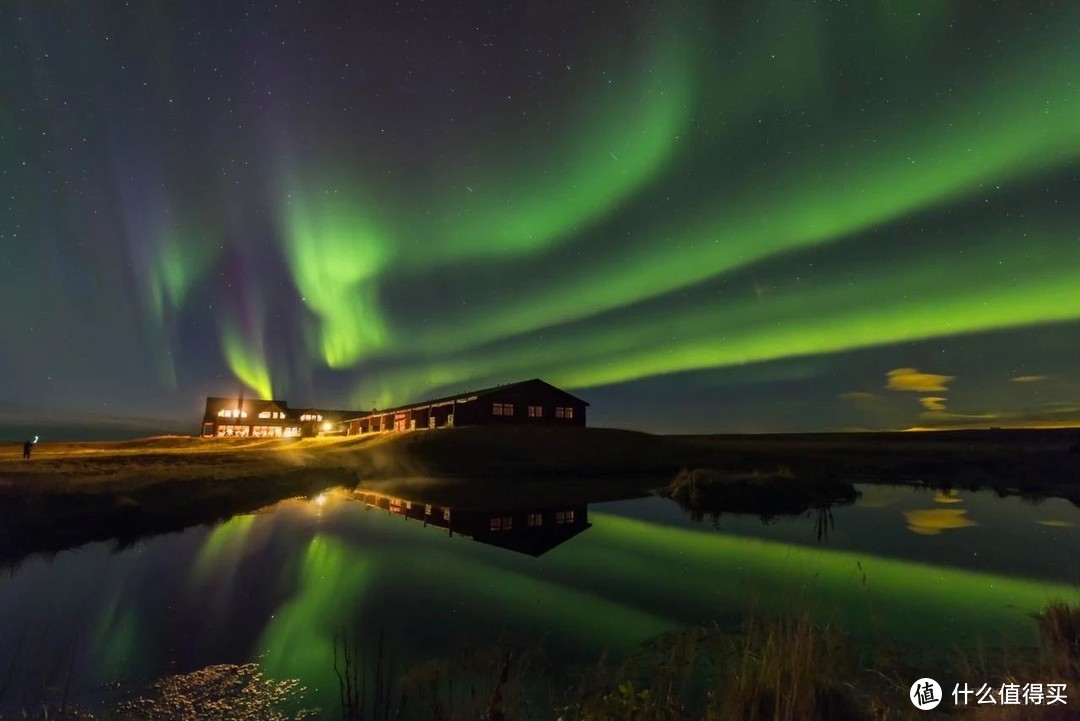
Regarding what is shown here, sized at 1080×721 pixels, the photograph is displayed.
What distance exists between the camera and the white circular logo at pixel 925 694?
7.09 meters

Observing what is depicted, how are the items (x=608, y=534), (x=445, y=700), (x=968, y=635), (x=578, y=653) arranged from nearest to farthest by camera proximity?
(x=445, y=700) → (x=578, y=653) → (x=968, y=635) → (x=608, y=534)

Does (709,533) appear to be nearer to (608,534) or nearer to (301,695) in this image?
(608,534)

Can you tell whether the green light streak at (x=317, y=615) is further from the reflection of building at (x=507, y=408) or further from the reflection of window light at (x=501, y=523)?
the reflection of building at (x=507, y=408)

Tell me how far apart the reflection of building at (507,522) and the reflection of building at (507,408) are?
36.9 metres

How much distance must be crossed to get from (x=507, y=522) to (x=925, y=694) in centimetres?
2411

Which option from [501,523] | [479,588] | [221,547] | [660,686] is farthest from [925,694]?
[221,547]

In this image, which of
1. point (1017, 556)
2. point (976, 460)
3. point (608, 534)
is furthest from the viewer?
point (976, 460)

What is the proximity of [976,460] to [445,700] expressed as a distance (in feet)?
275

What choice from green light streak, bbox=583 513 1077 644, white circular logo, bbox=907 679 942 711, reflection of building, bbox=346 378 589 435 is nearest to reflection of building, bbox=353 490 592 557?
green light streak, bbox=583 513 1077 644

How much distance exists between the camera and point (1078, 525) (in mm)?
30188

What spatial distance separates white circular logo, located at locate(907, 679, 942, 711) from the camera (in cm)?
709

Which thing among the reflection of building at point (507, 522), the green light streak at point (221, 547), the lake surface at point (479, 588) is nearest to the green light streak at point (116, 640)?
the lake surface at point (479, 588)

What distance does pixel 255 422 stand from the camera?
125 meters

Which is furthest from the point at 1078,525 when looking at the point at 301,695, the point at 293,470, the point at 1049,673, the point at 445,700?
the point at 293,470
